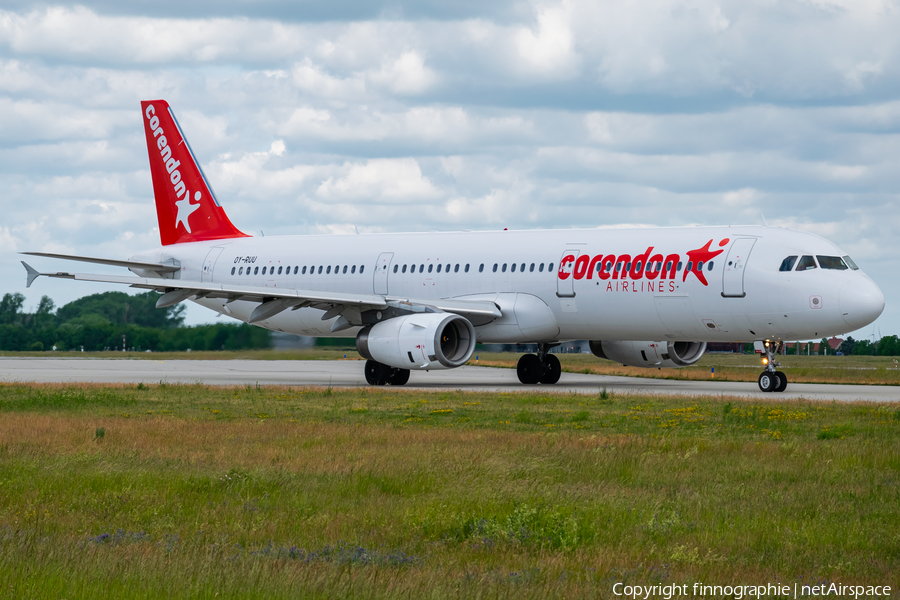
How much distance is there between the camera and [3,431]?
47.6 feet

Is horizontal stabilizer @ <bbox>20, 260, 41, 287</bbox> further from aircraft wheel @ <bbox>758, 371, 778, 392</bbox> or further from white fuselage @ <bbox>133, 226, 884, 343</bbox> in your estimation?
aircraft wheel @ <bbox>758, 371, 778, 392</bbox>

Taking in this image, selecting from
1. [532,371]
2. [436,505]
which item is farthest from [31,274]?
[436,505]

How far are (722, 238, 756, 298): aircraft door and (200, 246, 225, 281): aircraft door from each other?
1790cm

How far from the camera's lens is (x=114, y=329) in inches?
2120

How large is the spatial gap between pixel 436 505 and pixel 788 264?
17.6 meters

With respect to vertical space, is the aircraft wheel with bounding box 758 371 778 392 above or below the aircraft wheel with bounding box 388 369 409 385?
above

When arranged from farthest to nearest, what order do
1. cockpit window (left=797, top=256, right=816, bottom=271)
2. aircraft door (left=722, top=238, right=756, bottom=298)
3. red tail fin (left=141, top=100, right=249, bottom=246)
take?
red tail fin (left=141, top=100, right=249, bottom=246) → aircraft door (left=722, top=238, right=756, bottom=298) → cockpit window (left=797, top=256, right=816, bottom=271)

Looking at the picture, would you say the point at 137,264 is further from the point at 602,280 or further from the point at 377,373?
the point at 602,280

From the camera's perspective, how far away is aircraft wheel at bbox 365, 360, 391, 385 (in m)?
29.2

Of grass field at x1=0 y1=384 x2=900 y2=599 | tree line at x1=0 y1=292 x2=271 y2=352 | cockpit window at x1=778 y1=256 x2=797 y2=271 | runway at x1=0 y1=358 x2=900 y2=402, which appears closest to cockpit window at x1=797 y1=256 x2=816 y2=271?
cockpit window at x1=778 y1=256 x2=797 y2=271

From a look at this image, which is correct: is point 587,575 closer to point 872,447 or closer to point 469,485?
point 469,485

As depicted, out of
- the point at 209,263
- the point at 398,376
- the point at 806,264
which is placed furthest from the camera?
the point at 209,263

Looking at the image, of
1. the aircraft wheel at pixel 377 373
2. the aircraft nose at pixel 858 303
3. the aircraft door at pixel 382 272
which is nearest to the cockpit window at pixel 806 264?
the aircraft nose at pixel 858 303

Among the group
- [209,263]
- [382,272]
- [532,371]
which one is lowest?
[532,371]
